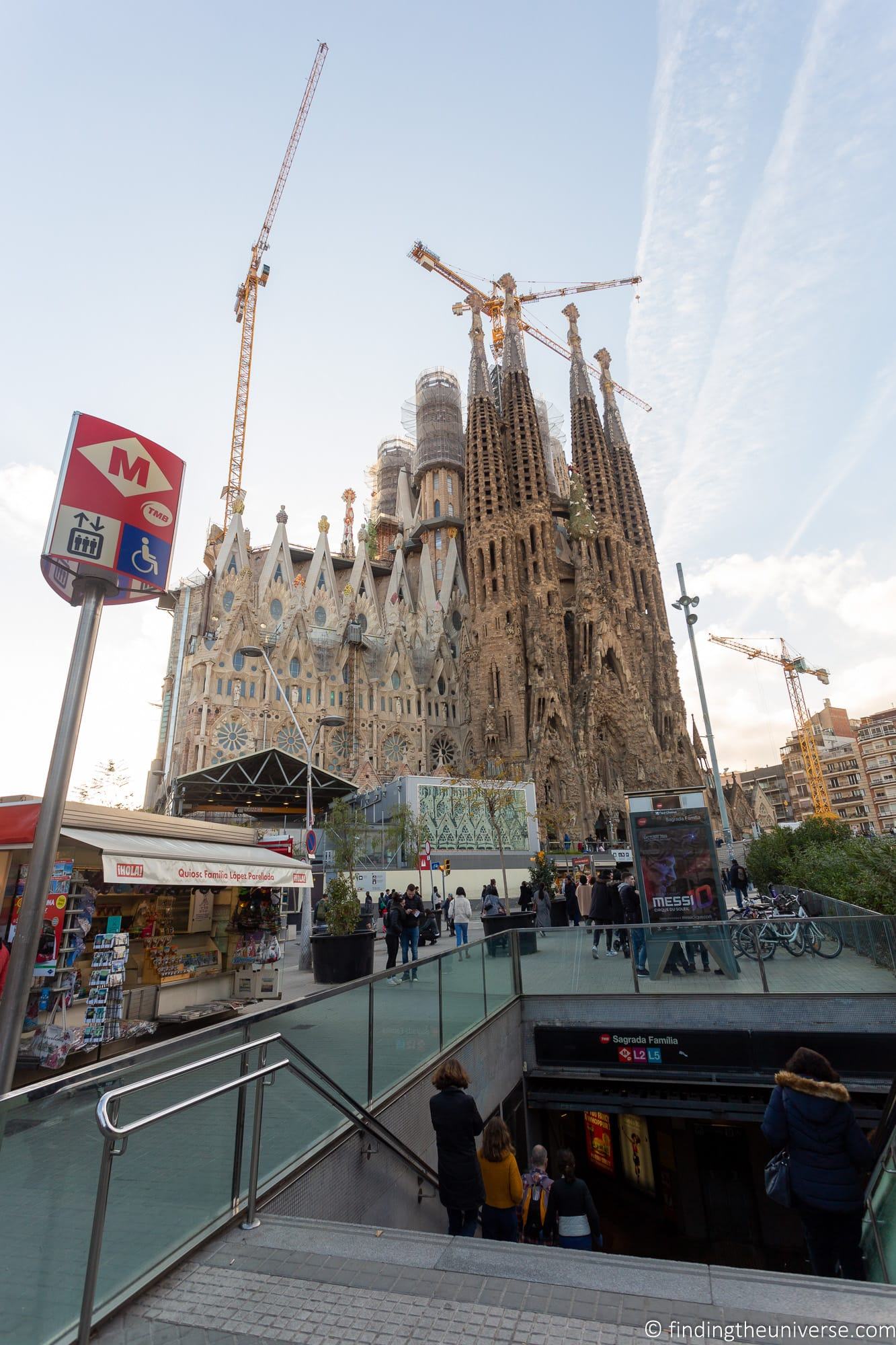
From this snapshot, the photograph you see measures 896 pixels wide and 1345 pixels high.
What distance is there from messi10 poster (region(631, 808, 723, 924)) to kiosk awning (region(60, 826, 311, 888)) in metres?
5.78

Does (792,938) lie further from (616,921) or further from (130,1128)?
(130,1128)

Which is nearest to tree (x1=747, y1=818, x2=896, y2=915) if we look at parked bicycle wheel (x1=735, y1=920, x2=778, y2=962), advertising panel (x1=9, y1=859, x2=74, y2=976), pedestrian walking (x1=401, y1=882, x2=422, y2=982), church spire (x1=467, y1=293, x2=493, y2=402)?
parked bicycle wheel (x1=735, y1=920, x2=778, y2=962)

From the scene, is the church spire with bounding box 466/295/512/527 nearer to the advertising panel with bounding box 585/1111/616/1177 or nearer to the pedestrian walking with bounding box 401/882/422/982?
the pedestrian walking with bounding box 401/882/422/982

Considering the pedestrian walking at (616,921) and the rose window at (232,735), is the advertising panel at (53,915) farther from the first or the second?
the rose window at (232,735)

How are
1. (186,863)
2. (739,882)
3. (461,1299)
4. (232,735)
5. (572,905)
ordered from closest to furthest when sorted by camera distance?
(461,1299), (186,863), (572,905), (739,882), (232,735)

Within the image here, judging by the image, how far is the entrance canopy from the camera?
3020cm

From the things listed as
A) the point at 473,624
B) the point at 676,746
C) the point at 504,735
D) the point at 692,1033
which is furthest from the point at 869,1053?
the point at 676,746

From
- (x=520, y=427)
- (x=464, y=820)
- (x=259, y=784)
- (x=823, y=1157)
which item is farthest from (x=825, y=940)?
(x=520, y=427)

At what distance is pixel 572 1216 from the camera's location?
5.62 meters

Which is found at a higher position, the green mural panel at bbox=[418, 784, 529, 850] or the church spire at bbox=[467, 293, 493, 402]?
the church spire at bbox=[467, 293, 493, 402]

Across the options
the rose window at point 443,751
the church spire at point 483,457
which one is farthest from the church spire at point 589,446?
the rose window at point 443,751

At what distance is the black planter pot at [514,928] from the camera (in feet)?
34.4

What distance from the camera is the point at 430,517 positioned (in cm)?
6412

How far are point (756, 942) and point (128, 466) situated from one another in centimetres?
982
